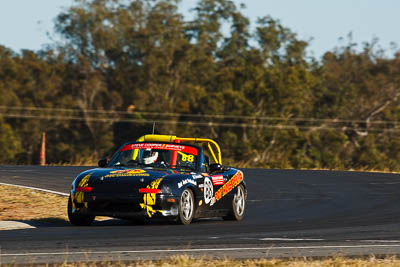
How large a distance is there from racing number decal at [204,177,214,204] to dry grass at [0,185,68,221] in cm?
243

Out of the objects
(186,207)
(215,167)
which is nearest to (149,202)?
(186,207)

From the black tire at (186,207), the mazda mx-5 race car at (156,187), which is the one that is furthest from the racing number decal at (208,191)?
the black tire at (186,207)

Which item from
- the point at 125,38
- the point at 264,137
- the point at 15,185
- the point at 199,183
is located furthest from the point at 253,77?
the point at 199,183

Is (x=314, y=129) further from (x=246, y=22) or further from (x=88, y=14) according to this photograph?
(x=88, y=14)

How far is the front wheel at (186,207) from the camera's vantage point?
13398 mm

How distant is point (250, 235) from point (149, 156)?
3272 mm

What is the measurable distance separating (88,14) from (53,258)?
238 feet

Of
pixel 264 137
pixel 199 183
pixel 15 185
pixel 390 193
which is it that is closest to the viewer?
pixel 199 183

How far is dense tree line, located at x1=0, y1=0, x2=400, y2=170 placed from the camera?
7088cm

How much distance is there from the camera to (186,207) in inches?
537

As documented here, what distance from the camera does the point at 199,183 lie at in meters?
14.1

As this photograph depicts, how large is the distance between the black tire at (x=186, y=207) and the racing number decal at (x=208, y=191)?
53 centimetres

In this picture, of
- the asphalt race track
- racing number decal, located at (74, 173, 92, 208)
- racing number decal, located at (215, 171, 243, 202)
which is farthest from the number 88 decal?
racing number decal, located at (74, 173, 92, 208)

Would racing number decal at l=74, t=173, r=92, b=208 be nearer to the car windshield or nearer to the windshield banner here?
the car windshield
